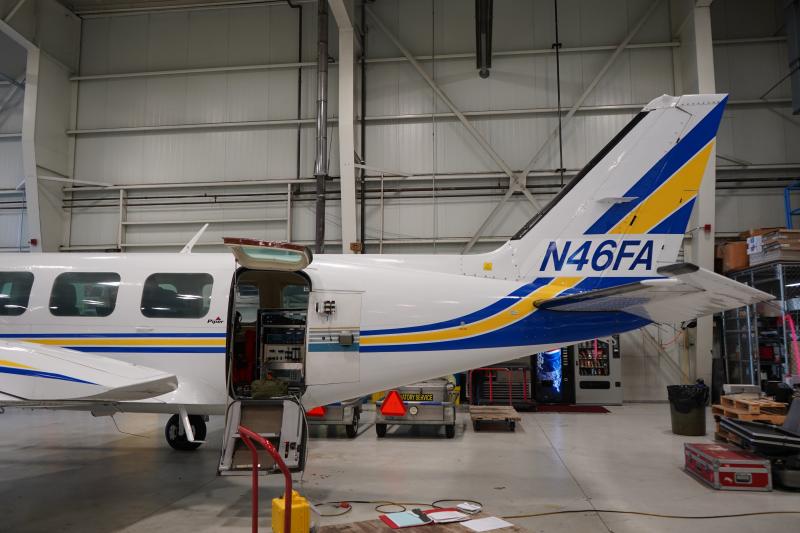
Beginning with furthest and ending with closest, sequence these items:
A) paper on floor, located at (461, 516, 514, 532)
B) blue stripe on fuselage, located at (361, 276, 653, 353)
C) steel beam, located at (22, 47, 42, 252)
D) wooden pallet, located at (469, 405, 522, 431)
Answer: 1. steel beam, located at (22, 47, 42, 252)
2. wooden pallet, located at (469, 405, 522, 431)
3. blue stripe on fuselage, located at (361, 276, 653, 353)
4. paper on floor, located at (461, 516, 514, 532)

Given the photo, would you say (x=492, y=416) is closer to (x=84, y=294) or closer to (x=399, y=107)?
(x=84, y=294)

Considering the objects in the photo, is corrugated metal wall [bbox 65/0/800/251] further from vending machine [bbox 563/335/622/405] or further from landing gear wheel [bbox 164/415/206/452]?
landing gear wheel [bbox 164/415/206/452]

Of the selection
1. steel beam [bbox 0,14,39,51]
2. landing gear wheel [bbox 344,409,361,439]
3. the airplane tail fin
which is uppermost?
steel beam [bbox 0,14,39,51]

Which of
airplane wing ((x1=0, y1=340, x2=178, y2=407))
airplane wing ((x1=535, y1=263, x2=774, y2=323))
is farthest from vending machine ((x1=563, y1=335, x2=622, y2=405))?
airplane wing ((x1=0, y1=340, x2=178, y2=407))

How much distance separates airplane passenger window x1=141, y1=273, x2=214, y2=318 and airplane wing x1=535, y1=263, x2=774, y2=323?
13.8 feet

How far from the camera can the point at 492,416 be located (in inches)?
396

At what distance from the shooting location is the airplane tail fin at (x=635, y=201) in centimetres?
650

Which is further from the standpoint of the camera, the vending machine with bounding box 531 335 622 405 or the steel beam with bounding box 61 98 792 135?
the steel beam with bounding box 61 98 792 135

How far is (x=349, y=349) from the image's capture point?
21.0 ft

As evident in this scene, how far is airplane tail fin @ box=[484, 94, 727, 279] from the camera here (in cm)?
650

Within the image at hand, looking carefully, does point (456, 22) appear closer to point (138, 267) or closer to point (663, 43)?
point (663, 43)

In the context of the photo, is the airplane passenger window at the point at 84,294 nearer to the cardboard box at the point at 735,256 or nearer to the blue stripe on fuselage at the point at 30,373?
the blue stripe on fuselage at the point at 30,373

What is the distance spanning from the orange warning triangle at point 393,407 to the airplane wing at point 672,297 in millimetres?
4330

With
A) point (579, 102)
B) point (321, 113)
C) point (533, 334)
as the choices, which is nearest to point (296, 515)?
point (533, 334)
